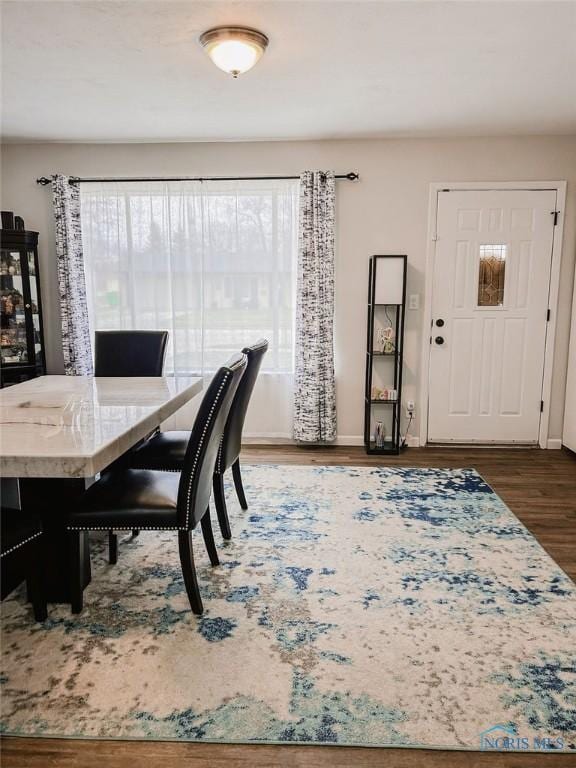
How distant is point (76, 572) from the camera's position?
84.9 inches

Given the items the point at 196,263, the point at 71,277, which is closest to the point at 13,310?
the point at 71,277

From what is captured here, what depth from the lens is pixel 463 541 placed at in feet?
9.33

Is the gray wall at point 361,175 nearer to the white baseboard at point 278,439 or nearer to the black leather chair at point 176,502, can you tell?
the white baseboard at point 278,439

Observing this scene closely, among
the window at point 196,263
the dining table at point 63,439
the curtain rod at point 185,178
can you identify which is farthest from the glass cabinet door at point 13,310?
the dining table at point 63,439

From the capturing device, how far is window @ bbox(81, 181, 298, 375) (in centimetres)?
450

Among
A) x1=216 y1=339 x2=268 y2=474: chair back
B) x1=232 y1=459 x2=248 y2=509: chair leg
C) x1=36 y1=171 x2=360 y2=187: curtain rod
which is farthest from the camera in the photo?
x1=36 y1=171 x2=360 y2=187: curtain rod

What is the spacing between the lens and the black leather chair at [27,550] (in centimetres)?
188

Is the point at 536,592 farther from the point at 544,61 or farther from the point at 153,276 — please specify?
the point at 153,276

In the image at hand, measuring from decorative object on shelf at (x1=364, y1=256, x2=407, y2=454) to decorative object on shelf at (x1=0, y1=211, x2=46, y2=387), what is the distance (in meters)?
2.73

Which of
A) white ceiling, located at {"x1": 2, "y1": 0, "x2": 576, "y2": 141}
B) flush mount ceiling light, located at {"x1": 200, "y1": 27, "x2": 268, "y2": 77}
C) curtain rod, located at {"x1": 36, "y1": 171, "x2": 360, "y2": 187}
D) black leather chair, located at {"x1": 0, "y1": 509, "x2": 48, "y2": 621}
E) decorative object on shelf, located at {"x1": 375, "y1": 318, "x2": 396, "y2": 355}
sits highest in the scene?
white ceiling, located at {"x1": 2, "y1": 0, "x2": 576, "y2": 141}

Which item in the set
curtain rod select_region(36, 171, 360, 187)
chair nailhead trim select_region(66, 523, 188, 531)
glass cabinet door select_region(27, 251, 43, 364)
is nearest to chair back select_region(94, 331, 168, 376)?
glass cabinet door select_region(27, 251, 43, 364)

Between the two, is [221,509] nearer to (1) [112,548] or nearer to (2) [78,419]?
(1) [112,548]

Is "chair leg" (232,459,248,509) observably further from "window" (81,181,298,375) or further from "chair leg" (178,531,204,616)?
"window" (81,181,298,375)

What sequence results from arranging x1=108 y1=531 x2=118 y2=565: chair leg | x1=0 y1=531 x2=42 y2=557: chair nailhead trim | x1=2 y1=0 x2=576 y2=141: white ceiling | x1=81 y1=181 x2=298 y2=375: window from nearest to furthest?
x1=0 y1=531 x2=42 y2=557: chair nailhead trim → x1=2 y1=0 x2=576 y2=141: white ceiling → x1=108 y1=531 x2=118 y2=565: chair leg → x1=81 y1=181 x2=298 y2=375: window
